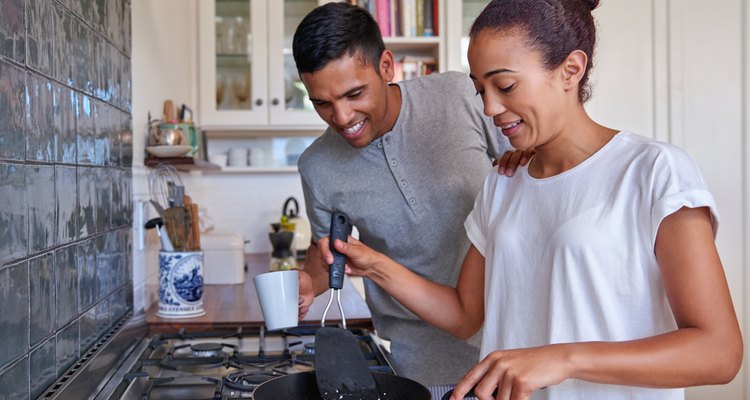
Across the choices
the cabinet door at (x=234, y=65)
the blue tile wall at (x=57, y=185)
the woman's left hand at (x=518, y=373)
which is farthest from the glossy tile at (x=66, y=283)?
the cabinet door at (x=234, y=65)

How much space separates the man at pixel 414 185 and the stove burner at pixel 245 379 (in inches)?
→ 6.3

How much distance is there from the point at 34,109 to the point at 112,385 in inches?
20.6

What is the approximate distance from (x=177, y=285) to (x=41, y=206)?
856 millimetres

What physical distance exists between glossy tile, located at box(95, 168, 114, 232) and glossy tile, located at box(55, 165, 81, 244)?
161 millimetres

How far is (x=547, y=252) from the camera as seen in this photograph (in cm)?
108

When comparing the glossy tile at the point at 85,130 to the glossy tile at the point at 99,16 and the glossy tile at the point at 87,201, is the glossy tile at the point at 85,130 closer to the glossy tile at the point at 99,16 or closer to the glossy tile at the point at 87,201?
the glossy tile at the point at 87,201

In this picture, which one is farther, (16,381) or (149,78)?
(149,78)

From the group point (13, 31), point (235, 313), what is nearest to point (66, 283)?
point (13, 31)

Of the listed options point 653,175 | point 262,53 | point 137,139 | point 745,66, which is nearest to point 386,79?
point 653,175

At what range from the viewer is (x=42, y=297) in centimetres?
121

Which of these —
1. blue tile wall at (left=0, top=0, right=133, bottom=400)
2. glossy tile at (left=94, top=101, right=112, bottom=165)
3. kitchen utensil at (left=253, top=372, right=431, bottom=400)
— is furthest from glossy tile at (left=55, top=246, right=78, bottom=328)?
kitchen utensil at (left=253, top=372, right=431, bottom=400)

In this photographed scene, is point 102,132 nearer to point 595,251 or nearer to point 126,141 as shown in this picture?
point 126,141

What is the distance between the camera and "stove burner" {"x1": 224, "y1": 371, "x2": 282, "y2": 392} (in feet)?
4.38

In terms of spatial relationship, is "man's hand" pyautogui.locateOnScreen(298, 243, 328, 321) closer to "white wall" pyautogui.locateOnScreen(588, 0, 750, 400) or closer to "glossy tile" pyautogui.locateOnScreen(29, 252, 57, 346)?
"glossy tile" pyautogui.locateOnScreen(29, 252, 57, 346)
